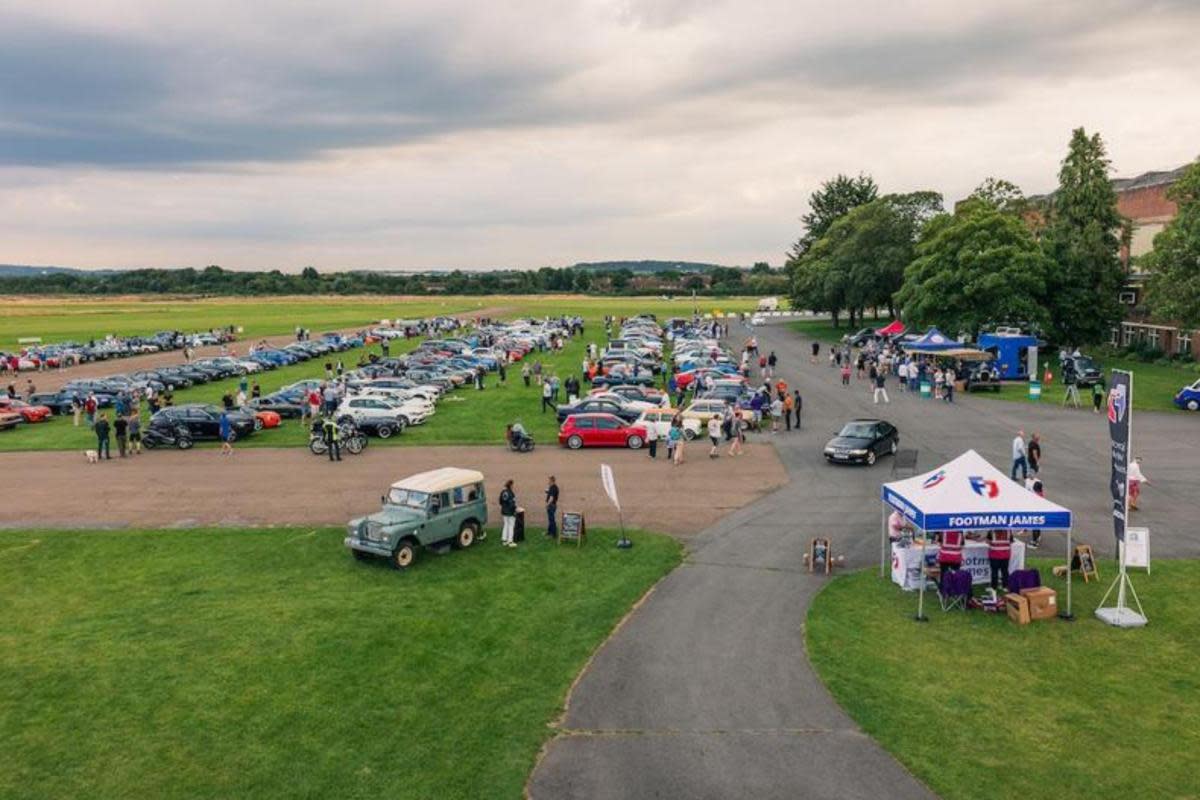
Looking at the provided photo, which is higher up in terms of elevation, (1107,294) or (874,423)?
(1107,294)

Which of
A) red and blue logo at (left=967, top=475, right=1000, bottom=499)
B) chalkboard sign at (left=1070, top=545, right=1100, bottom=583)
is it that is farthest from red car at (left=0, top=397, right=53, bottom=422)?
chalkboard sign at (left=1070, top=545, right=1100, bottom=583)

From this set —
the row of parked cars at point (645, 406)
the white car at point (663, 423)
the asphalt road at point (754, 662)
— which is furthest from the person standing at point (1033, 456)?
the white car at point (663, 423)

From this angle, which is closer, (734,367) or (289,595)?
(289,595)

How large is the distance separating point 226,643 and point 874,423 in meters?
23.2

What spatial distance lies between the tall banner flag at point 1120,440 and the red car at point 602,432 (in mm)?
18203

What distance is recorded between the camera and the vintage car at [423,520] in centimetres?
1983

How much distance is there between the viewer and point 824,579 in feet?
61.9

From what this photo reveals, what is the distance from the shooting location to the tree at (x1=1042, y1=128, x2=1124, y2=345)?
204 ft

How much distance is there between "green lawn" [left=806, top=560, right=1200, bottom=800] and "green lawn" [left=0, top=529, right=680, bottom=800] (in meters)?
4.52

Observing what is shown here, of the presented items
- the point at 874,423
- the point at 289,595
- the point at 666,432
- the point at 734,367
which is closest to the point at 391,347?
the point at 734,367

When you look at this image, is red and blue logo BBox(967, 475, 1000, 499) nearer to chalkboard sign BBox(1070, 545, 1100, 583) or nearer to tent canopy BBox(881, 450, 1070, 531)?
tent canopy BBox(881, 450, 1070, 531)

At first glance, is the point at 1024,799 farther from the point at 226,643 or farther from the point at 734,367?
the point at 734,367

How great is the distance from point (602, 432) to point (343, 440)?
386 inches

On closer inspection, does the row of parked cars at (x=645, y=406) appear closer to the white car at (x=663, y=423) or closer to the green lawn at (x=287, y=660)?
the white car at (x=663, y=423)
